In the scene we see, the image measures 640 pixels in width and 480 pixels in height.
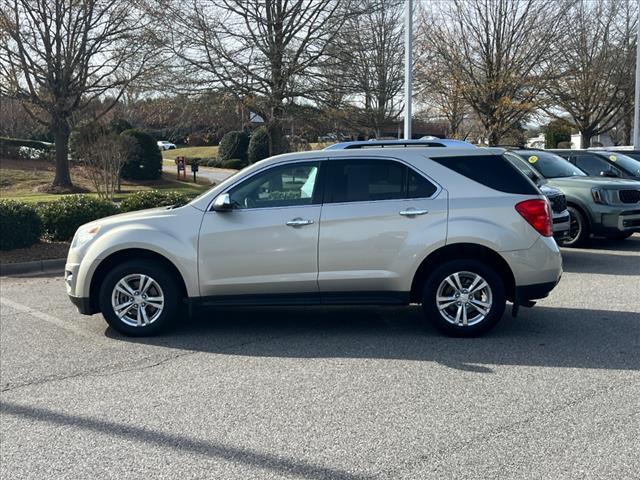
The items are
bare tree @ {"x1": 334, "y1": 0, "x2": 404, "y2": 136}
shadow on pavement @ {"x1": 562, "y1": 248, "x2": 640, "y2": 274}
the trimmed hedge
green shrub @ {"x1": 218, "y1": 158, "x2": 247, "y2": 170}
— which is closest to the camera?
shadow on pavement @ {"x1": 562, "y1": 248, "x2": 640, "y2": 274}

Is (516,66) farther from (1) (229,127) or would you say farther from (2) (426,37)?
(1) (229,127)

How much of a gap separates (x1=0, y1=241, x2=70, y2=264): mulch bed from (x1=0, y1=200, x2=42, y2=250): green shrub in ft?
0.35

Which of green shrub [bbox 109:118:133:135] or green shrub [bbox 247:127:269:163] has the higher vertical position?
green shrub [bbox 109:118:133:135]

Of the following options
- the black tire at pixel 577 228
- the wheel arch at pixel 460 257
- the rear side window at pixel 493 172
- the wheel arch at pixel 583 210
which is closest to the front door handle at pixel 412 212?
the wheel arch at pixel 460 257

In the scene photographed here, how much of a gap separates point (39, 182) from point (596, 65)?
25802 millimetres

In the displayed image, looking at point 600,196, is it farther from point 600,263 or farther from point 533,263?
point 533,263

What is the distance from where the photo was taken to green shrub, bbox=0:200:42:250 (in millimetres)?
11105

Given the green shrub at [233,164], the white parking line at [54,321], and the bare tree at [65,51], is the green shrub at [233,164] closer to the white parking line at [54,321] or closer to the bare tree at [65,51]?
the bare tree at [65,51]

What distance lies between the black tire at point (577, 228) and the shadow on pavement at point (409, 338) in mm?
4782

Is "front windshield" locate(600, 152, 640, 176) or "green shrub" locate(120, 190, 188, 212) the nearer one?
"green shrub" locate(120, 190, 188, 212)

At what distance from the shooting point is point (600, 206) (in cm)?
1114

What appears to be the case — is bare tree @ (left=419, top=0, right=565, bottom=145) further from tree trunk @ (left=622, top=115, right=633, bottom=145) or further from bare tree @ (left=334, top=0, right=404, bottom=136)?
tree trunk @ (left=622, top=115, right=633, bottom=145)

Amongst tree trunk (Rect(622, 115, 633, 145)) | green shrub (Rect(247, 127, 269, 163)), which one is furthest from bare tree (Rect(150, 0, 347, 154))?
tree trunk (Rect(622, 115, 633, 145))

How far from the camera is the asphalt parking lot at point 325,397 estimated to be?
3656mm
